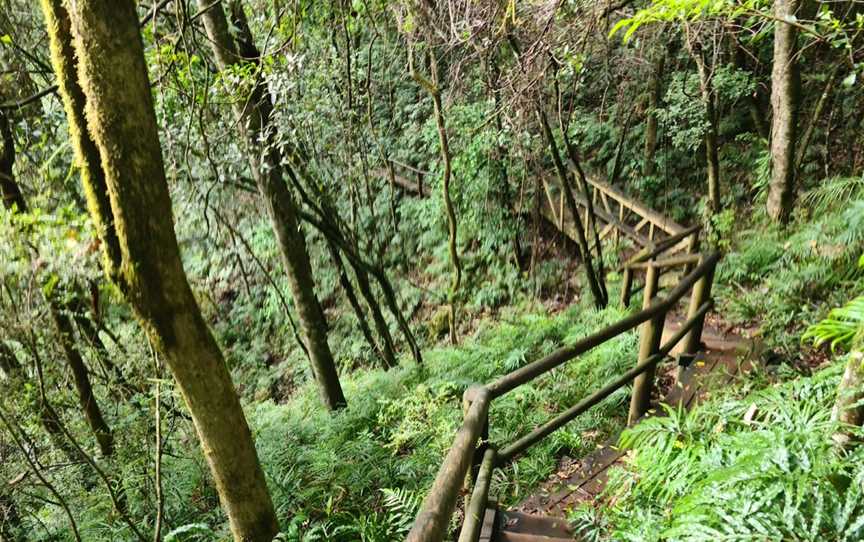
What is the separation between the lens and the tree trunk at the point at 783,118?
644 centimetres

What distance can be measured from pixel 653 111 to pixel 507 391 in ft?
29.9

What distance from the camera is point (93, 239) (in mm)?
2957

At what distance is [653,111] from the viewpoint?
33.1ft

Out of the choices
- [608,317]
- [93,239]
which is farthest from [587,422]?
[93,239]

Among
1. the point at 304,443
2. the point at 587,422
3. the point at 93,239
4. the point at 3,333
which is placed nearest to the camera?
the point at 93,239

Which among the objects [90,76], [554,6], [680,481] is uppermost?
→ [554,6]

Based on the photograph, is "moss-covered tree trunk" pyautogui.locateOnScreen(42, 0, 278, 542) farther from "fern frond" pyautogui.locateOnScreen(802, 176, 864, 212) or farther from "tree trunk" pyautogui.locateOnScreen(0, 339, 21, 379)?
"fern frond" pyautogui.locateOnScreen(802, 176, 864, 212)

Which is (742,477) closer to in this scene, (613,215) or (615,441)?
(615,441)

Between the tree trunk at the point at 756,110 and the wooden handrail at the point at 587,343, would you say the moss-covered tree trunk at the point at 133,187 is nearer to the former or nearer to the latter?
the wooden handrail at the point at 587,343

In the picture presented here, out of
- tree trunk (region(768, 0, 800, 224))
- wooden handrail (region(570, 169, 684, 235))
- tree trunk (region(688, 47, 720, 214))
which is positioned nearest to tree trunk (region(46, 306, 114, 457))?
tree trunk (region(768, 0, 800, 224))

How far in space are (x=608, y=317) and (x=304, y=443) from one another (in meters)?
4.76

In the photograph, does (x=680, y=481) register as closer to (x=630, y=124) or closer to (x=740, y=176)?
(x=740, y=176)

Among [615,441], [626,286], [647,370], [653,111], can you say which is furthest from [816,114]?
[615,441]

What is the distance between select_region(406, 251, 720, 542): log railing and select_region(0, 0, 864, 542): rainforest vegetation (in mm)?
199
